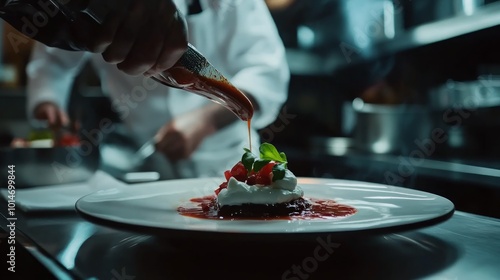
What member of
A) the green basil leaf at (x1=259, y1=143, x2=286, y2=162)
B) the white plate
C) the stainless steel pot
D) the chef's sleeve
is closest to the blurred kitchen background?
the stainless steel pot

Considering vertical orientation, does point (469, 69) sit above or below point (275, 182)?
above

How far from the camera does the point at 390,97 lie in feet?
11.1

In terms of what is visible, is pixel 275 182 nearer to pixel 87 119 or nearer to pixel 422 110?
pixel 422 110

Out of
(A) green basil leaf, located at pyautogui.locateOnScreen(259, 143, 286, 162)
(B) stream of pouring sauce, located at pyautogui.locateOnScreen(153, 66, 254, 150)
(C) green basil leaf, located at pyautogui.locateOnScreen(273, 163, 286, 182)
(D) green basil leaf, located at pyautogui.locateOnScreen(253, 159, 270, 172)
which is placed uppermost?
(B) stream of pouring sauce, located at pyautogui.locateOnScreen(153, 66, 254, 150)

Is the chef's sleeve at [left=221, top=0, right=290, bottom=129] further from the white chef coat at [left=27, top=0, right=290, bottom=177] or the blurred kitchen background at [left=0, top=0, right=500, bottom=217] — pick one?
the blurred kitchen background at [left=0, top=0, right=500, bottom=217]

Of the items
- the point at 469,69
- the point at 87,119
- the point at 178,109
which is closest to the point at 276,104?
the point at 178,109

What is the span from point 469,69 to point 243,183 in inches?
Answer: 85.0

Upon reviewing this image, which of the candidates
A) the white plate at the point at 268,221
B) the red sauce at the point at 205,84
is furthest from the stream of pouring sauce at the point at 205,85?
the white plate at the point at 268,221

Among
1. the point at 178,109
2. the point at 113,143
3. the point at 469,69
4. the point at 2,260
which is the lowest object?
the point at 2,260

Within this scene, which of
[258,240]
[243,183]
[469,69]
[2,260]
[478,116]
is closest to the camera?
[258,240]

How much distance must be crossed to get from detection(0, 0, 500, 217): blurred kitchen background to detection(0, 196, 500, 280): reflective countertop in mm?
1159

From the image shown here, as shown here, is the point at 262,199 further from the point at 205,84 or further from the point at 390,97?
the point at 390,97

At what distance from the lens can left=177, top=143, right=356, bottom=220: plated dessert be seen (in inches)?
35.9

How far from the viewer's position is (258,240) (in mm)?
621
